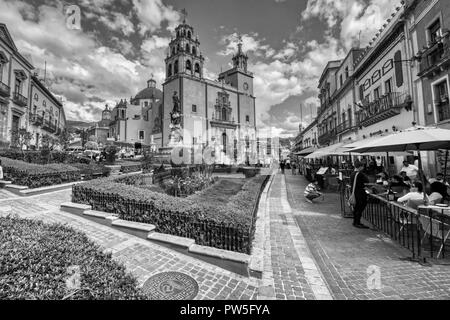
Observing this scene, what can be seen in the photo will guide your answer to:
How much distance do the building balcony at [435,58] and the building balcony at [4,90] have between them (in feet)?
114

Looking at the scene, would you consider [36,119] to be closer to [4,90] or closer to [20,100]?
[20,100]

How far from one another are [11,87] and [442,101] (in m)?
37.7

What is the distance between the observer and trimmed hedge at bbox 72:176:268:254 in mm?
4207

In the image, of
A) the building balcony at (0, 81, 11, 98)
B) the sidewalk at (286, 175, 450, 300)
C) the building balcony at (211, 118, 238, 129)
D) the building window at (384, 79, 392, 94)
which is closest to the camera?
the sidewalk at (286, 175, 450, 300)

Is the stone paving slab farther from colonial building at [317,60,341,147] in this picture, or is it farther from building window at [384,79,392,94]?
colonial building at [317,60,341,147]

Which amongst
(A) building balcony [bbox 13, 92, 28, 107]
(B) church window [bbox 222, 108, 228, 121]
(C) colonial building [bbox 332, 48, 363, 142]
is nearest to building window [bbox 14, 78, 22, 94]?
(A) building balcony [bbox 13, 92, 28, 107]

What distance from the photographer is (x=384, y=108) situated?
1575 centimetres

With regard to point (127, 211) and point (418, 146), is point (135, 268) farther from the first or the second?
point (418, 146)

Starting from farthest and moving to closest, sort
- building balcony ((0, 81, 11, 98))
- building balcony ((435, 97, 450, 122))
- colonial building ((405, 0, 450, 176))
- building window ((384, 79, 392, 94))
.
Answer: building balcony ((0, 81, 11, 98)) → building window ((384, 79, 392, 94)) → building balcony ((435, 97, 450, 122)) → colonial building ((405, 0, 450, 176))

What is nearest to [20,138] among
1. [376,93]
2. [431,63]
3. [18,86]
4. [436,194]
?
[18,86]

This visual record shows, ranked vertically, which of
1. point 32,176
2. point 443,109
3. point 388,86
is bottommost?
point 32,176

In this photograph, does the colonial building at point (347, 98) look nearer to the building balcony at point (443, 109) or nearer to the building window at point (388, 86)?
the building window at point (388, 86)

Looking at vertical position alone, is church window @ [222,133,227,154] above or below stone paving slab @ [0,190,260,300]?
above

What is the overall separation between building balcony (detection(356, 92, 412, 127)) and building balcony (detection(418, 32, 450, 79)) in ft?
6.14
